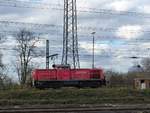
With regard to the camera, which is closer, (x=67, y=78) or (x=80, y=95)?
(x=80, y=95)

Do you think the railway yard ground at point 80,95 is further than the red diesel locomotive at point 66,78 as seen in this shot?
No

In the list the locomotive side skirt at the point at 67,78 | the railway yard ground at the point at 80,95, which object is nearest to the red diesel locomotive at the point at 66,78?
the locomotive side skirt at the point at 67,78

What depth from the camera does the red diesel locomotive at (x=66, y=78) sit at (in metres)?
46.5

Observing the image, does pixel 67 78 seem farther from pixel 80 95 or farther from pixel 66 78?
pixel 80 95

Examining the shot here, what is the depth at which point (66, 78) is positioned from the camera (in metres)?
46.8

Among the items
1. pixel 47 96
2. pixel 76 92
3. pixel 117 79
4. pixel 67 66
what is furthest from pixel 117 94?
pixel 117 79

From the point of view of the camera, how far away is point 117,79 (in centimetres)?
7375

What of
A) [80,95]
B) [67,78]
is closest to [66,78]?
[67,78]

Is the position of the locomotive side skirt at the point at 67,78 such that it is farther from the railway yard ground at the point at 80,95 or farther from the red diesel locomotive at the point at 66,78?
the railway yard ground at the point at 80,95

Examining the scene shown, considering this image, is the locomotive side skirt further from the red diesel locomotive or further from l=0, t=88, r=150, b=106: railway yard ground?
l=0, t=88, r=150, b=106: railway yard ground

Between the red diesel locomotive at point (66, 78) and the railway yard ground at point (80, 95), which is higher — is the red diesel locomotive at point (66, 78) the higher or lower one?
the higher one

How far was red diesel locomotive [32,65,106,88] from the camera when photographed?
153 ft

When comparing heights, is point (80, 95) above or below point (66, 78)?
below

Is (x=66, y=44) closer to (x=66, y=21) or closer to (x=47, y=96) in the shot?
(x=66, y=21)
